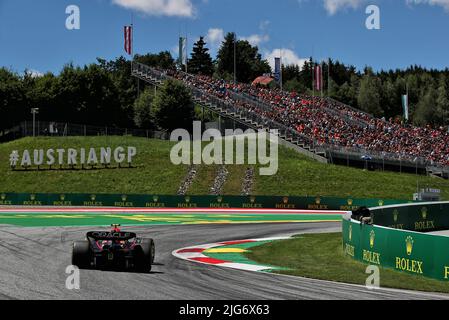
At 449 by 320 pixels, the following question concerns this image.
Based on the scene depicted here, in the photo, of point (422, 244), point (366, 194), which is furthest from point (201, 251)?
point (366, 194)

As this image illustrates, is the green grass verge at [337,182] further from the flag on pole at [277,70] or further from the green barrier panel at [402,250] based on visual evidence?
the green barrier panel at [402,250]

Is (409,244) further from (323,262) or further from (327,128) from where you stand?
(327,128)

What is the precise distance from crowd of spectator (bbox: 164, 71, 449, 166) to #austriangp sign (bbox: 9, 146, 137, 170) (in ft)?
50.0

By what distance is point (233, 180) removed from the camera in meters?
58.5

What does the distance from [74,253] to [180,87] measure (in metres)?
59.7

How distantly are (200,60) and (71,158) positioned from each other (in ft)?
270

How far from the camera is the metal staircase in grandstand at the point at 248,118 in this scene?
64794mm

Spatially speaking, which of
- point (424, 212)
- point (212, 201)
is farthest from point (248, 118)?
point (424, 212)

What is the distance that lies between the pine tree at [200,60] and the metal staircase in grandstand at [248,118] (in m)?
60.5

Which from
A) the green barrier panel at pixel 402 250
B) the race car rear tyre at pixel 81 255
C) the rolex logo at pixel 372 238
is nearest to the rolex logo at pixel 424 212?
the green barrier panel at pixel 402 250

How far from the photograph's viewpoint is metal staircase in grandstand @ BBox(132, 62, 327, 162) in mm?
64794

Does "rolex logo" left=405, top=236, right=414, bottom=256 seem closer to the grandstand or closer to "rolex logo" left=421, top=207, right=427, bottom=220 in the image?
"rolex logo" left=421, top=207, right=427, bottom=220

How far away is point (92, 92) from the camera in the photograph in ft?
282
